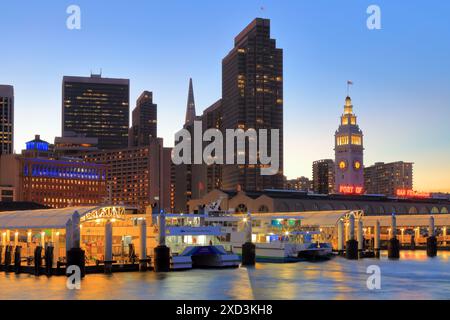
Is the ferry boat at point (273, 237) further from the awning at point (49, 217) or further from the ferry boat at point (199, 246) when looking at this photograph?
the awning at point (49, 217)

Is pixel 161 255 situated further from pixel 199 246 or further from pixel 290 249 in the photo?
pixel 290 249

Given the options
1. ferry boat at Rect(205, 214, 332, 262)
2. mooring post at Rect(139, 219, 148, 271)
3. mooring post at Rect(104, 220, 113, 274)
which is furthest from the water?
ferry boat at Rect(205, 214, 332, 262)

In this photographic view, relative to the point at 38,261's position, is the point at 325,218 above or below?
above

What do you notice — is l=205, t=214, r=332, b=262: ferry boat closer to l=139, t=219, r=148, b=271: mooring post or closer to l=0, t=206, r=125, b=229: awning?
l=139, t=219, r=148, b=271: mooring post

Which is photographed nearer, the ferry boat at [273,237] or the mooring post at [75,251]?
the mooring post at [75,251]

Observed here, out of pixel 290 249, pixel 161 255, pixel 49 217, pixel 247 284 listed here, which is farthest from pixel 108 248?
pixel 290 249

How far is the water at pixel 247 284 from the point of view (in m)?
54.3

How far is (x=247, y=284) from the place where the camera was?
6266 centimetres

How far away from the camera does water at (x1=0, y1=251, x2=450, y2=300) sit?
2138 inches

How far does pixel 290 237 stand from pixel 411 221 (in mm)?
45558

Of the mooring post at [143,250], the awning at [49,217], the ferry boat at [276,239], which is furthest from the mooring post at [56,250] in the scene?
the ferry boat at [276,239]
